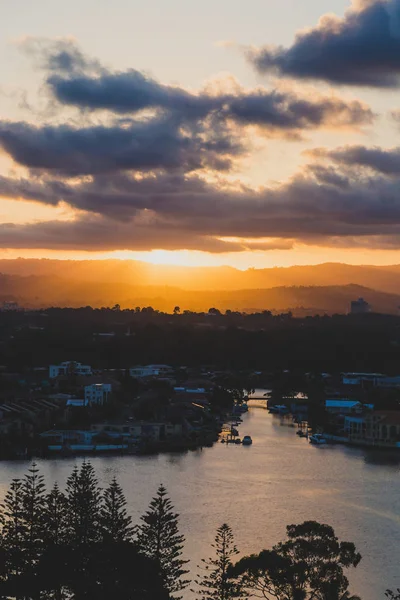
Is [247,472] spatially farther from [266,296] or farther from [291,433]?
[266,296]

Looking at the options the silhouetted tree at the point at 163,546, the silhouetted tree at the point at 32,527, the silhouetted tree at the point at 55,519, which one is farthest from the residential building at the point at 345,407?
the silhouetted tree at the point at 163,546

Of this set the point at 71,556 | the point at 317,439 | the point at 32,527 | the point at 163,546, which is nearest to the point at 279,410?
the point at 317,439

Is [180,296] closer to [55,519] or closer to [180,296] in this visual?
[180,296]

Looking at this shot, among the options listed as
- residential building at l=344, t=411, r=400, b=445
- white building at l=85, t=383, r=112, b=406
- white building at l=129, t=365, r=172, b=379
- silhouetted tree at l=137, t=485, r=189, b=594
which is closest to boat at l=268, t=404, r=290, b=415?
residential building at l=344, t=411, r=400, b=445

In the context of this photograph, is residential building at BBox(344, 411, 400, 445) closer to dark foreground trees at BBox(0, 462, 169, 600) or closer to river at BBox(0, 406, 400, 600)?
river at BBox(0, 406, 400, 600)

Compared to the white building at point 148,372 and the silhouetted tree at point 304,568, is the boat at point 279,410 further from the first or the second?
the silhouetted tree at point 304,568

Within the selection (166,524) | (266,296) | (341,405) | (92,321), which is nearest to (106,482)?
(166,524)

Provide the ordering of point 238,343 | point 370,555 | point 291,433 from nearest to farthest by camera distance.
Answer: point 370,555, point 291,433, point 238,343
